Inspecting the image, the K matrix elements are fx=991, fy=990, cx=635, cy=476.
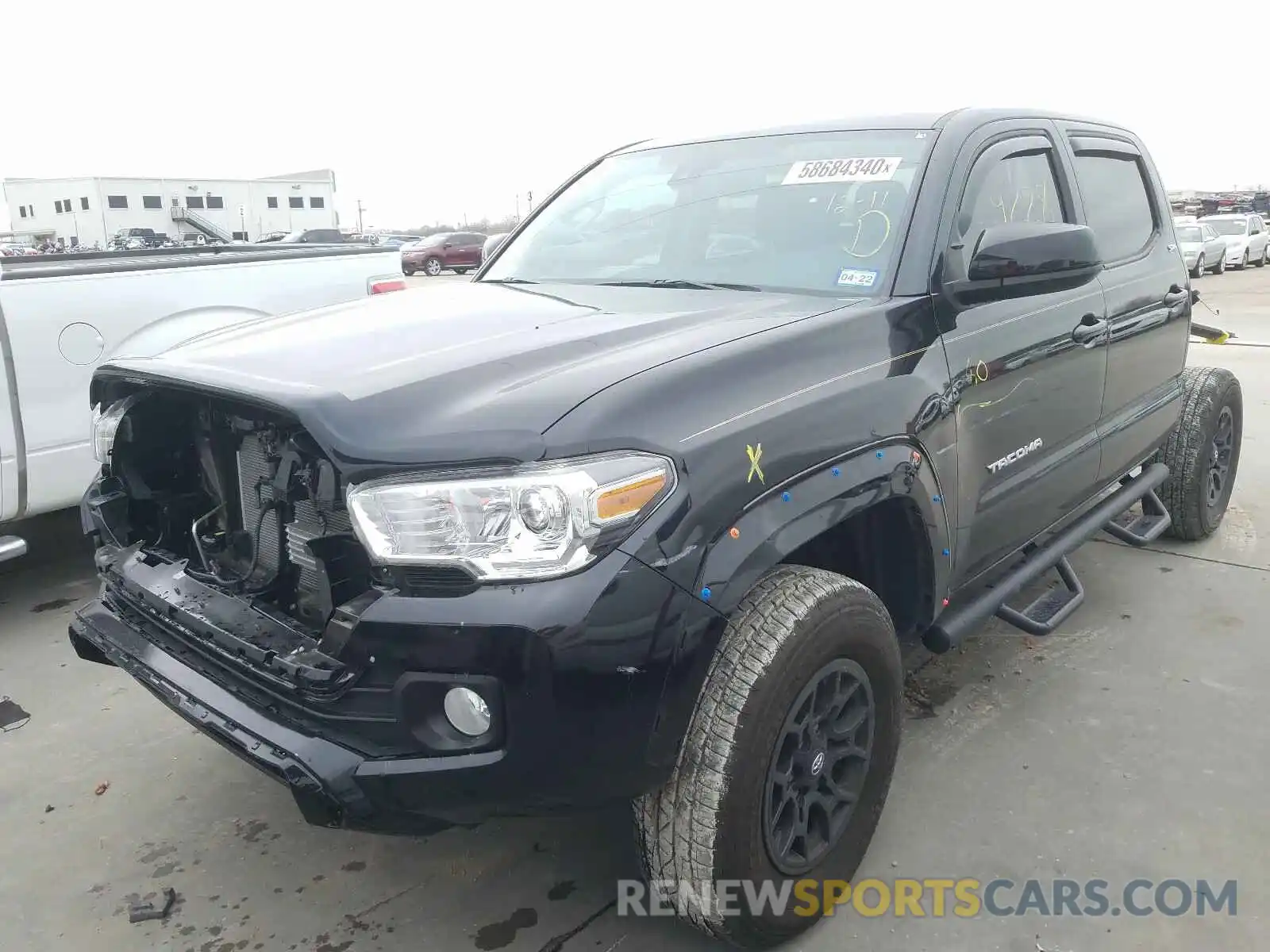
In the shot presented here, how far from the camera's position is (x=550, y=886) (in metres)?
2.48

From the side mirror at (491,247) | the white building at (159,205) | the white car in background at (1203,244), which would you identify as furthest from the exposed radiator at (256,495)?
the white building at (159,205)

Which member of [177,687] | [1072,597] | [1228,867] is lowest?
[1228,867]

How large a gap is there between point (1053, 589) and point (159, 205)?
196 feet

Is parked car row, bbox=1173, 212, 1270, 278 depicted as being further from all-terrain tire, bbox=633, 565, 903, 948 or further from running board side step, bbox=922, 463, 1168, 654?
all-terrain tire, bbox=633, 565, 903, 948

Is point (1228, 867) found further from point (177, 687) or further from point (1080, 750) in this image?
point (177, 687)

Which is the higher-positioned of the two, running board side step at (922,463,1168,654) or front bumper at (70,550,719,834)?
front bumper at (70,550,719,834)

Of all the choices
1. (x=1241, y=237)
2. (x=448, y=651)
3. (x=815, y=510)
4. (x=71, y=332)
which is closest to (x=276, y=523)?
(x=448, y=651)

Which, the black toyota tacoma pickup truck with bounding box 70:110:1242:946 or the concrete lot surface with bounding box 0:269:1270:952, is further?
the concrete lot surface with bounding box 0:269:1270:952

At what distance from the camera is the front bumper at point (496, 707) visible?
5.64 feet

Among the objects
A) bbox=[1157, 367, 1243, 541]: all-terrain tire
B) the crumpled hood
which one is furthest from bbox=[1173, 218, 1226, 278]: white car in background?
the crumpled hood

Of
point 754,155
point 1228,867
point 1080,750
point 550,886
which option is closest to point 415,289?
point 754,155

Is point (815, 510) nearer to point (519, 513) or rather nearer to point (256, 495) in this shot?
point (519, 513)

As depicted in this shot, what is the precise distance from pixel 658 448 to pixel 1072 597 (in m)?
2.20

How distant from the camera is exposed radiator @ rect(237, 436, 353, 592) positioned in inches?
80.0
